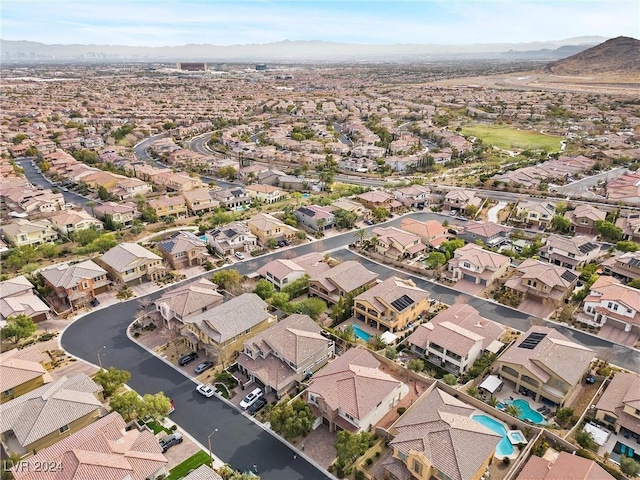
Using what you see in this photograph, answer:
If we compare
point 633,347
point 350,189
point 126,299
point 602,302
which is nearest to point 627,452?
point 633,347

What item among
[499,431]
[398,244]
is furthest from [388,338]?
[398,244]

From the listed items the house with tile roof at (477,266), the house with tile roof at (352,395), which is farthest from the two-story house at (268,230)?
the house with tile roof at (352,395)

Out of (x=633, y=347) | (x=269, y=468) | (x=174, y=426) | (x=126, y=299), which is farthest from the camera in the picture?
(x=126, y=299)

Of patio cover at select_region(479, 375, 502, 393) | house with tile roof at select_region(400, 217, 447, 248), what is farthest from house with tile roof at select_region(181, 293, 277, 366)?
house with tile roof at select_region(400, 217, 447, 248)

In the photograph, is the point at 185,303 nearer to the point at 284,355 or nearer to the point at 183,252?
the point at 284,355

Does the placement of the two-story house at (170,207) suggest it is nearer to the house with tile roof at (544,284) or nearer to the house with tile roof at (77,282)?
the house with tile roof at (77,282)

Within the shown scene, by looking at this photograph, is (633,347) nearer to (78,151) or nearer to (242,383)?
(242,383)

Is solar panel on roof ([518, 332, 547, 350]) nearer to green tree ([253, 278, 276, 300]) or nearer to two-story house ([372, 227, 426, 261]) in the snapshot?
two-story house ([372, 227, 426, 261])
